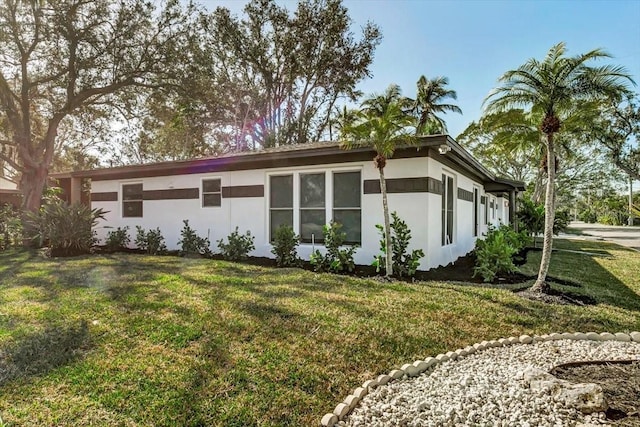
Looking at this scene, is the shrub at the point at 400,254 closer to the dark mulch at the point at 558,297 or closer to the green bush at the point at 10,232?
the dark mulch at the point at 558,297

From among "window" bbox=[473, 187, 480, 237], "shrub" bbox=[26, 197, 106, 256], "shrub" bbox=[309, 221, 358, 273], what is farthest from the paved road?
"shrub" bbox=[26, 197, 106, 256]

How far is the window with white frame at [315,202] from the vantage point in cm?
805

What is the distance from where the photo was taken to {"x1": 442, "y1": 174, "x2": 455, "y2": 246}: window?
859 centimetres

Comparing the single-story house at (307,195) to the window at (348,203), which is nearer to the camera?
the single-story house at (307,195)

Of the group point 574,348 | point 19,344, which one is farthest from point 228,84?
point 574,348

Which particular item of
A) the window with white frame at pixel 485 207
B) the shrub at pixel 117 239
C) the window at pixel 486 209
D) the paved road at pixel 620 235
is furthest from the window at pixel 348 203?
the paved road at pixel 620 235

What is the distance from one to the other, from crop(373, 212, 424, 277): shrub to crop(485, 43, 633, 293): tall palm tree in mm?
1988

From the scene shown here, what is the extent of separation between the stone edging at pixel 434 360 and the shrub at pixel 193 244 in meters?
7.70

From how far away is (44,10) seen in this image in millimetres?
12234

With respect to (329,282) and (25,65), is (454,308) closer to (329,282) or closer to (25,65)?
(329,282)

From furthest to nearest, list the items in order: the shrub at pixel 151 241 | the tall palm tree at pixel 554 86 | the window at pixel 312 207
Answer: the shrub at pixel 151 241, the window at pixel 312 207, the tall palm tree at pixel 554 86

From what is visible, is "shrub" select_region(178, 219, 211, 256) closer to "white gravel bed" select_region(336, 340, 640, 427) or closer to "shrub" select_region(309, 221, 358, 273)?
"shrub" select_region(309, 221, 358, 273)

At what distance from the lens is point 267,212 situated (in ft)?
29.6

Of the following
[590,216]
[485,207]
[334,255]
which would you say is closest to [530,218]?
[485,207]
